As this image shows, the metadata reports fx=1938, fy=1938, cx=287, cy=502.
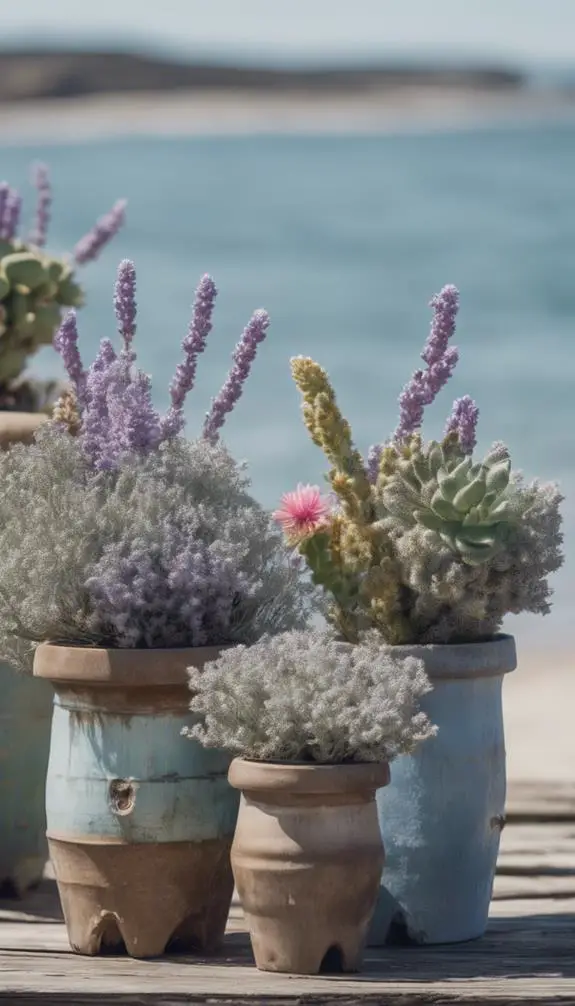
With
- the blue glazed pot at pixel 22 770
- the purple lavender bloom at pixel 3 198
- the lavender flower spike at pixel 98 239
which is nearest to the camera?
the blue glazed pot at pixel 22 770

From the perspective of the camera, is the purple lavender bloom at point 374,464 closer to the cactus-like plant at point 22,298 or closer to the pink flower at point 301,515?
the pink flower at point 301,515

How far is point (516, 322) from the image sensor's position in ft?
62.5

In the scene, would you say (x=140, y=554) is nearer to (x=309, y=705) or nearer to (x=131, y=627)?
(x=131, y=627)

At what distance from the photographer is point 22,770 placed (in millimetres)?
3959

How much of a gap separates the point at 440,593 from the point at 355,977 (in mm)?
685

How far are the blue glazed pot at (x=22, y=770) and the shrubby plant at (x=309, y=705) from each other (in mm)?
763

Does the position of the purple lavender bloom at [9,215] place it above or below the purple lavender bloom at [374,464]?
above

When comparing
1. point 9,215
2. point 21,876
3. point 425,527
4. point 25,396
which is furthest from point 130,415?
point 9,215

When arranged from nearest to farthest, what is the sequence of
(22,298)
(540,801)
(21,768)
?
(21,768) < (22,298) < (540,801)

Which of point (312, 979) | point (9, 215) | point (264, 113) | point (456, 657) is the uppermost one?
point (264, 113)

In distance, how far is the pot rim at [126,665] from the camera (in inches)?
131

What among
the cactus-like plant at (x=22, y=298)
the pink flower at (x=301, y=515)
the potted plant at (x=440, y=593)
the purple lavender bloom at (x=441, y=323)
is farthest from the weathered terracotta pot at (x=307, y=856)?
the cactus-like plant at (x=22, y=298)

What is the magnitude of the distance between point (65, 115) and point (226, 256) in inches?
698

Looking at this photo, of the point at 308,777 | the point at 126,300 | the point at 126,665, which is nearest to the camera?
the point at 308,777
